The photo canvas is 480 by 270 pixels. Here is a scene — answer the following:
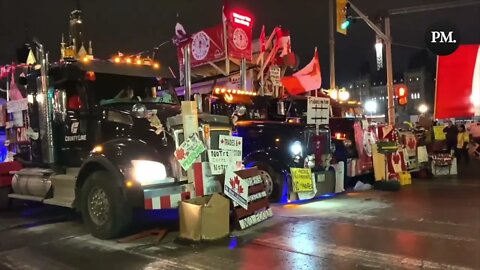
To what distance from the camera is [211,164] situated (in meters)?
7.36

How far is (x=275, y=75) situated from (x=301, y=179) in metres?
9.12

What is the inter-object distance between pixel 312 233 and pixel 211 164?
5.91 ft

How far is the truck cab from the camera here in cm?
713

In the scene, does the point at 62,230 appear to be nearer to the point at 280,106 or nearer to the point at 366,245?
the point at 366,245

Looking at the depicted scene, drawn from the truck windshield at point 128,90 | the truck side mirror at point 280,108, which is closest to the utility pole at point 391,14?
the truck side mirror at point 280,108

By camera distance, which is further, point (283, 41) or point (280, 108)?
point (283, 41)

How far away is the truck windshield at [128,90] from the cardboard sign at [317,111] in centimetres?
302

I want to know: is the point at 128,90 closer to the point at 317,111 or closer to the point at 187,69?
the point at 187,69

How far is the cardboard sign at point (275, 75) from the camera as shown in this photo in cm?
1862

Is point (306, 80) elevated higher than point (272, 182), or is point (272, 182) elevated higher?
point (306, 80)

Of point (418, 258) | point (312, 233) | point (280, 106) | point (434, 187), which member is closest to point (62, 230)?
point (312, 233)

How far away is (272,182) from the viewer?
10.3 metres

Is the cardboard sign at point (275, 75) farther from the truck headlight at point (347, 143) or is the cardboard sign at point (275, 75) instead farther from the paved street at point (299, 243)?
the paved street at point (299, 243)

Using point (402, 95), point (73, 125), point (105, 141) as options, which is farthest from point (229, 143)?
point (402, 95)
